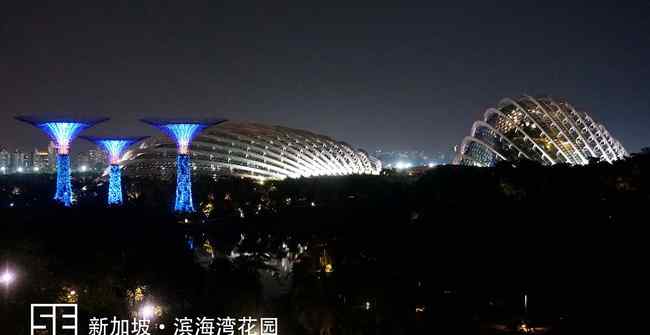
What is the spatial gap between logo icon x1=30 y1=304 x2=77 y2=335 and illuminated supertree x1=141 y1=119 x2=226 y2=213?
97.5 feet

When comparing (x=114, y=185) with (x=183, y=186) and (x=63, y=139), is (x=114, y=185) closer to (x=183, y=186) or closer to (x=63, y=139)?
(x=63, y=139)

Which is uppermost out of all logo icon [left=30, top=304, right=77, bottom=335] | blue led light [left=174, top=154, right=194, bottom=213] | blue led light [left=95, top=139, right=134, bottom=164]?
blue led light [left=95, top=139, right=134, bottom=164]

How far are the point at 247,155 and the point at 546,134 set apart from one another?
37.4 metres

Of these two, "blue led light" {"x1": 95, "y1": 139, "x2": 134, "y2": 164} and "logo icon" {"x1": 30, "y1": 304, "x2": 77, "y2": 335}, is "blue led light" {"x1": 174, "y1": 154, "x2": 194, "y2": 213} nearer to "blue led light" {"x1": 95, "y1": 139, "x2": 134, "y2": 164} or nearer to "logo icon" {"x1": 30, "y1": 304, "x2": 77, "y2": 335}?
"blue led light" {"x1": 95, "y1": 139, "x2": 134, "y2": 164}

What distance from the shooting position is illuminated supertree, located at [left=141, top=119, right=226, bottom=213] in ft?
168

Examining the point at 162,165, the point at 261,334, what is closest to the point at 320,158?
the point at 162,165

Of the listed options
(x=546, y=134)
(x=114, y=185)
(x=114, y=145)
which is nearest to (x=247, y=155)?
(x=114, y=145)

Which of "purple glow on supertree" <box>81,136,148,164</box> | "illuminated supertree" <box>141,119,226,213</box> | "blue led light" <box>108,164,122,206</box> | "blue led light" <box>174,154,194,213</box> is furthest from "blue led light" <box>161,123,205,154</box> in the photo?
"purple glow on supertree" <box>81,136,148,164</box>

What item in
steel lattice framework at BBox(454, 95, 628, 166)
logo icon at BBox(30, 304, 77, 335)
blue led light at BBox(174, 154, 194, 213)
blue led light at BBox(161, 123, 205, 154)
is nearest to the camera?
logo icon at BBox(30, 304, 77, 335)

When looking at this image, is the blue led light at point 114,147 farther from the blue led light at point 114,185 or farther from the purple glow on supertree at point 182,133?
the purple glow on supertree at point 182,133

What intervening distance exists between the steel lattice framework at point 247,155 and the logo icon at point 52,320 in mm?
59725

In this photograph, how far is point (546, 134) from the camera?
59.4 m

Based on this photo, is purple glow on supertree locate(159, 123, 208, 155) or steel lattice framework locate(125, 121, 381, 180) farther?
steel lattice framework locate(125, 121, 381, 180)

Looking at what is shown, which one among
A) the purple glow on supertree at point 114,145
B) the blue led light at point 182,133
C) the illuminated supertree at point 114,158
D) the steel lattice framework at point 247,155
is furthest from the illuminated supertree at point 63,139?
the steel lattice framework at point 247,155
